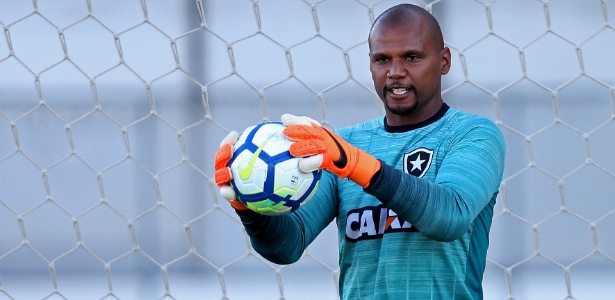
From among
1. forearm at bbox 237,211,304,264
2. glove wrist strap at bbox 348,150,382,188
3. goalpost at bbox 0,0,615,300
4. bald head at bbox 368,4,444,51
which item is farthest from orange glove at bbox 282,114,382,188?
goalpost at bbox 0,0,615,300

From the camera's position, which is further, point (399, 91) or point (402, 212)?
point (399, 91)

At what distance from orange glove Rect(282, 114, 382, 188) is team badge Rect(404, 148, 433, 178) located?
161 millimetres

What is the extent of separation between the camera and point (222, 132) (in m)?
2.25

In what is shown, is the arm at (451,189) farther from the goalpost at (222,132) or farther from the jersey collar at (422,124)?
the goalpost at (222,132)

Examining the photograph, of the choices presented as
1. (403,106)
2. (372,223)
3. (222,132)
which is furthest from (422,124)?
(222,132)

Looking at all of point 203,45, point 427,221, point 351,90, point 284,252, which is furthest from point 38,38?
point 427,221

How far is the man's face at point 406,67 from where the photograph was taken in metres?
1.19

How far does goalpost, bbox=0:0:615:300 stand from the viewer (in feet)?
7.19

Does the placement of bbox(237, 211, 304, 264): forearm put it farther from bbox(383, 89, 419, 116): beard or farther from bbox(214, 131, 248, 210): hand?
bbox(383, 89, 419, 116): beard

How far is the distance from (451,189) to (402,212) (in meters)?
0.07

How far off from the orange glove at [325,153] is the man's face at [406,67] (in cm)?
21

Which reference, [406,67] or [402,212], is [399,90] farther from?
[402,212]

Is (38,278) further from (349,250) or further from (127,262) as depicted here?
(349,250)

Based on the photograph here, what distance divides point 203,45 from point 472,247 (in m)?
1.28
